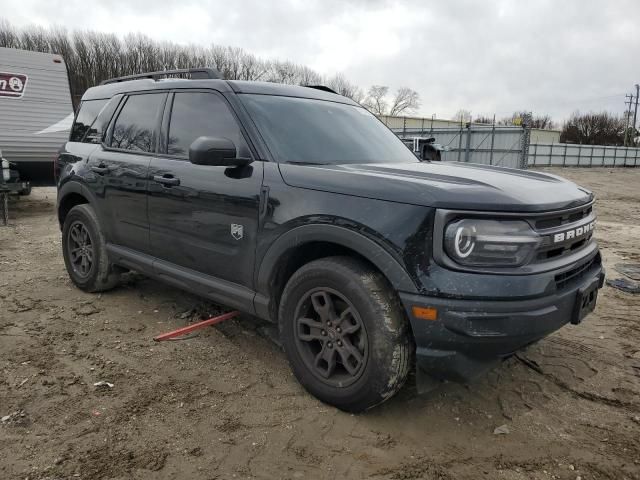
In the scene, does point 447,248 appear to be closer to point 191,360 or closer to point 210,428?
point 210,428

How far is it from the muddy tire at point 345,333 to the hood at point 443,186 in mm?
425

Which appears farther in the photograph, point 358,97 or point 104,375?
point 358,97

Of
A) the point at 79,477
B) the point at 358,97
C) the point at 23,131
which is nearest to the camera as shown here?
the point at 79,477

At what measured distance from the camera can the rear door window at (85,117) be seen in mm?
4742

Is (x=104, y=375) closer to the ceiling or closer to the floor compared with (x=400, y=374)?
closer to the floor

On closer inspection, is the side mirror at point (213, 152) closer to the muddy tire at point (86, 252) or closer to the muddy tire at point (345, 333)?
the muddy tire at point (345, 333)

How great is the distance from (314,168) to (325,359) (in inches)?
43.1

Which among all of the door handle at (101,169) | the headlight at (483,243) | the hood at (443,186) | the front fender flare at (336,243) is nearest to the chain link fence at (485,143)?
the door handle at (101,169)

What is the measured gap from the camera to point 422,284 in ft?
7.74

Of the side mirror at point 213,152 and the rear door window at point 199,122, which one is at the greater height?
the rear door window at point 199,122

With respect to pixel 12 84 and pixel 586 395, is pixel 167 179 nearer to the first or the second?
pixel 586 395

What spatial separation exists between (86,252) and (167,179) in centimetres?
170

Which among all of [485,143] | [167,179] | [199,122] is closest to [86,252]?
[167,179]

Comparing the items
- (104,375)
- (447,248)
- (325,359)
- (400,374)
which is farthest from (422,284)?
(104,375)
